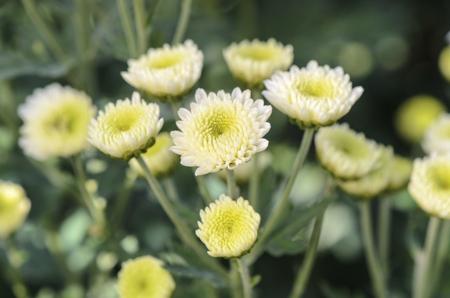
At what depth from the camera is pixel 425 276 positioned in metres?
0.71

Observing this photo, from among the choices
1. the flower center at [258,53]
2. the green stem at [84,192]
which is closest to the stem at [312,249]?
the flower center at [258,53]

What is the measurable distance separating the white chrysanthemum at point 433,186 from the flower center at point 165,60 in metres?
0.37

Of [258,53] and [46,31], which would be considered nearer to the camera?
[258,53]

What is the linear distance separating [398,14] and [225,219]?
3.85ft

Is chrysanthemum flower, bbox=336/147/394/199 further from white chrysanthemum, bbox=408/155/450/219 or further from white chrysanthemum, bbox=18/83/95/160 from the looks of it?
white chrysanthemum, bbox=18/83/95/160

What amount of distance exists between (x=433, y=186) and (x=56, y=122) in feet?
2.08

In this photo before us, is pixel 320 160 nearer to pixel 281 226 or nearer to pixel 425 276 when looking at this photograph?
pixel 281 226

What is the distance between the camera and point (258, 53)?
71 centimetres

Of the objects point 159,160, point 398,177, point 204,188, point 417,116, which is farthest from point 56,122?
point 417,116

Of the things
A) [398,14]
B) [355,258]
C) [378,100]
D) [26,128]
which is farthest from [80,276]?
[398,14]

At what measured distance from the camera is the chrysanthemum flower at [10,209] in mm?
827

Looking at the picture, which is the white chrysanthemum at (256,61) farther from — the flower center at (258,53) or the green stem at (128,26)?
the green stem at (128,26)

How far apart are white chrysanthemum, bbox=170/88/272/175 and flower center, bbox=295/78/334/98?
85 millimetres

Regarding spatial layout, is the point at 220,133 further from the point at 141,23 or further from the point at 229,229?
the point at 141,23
